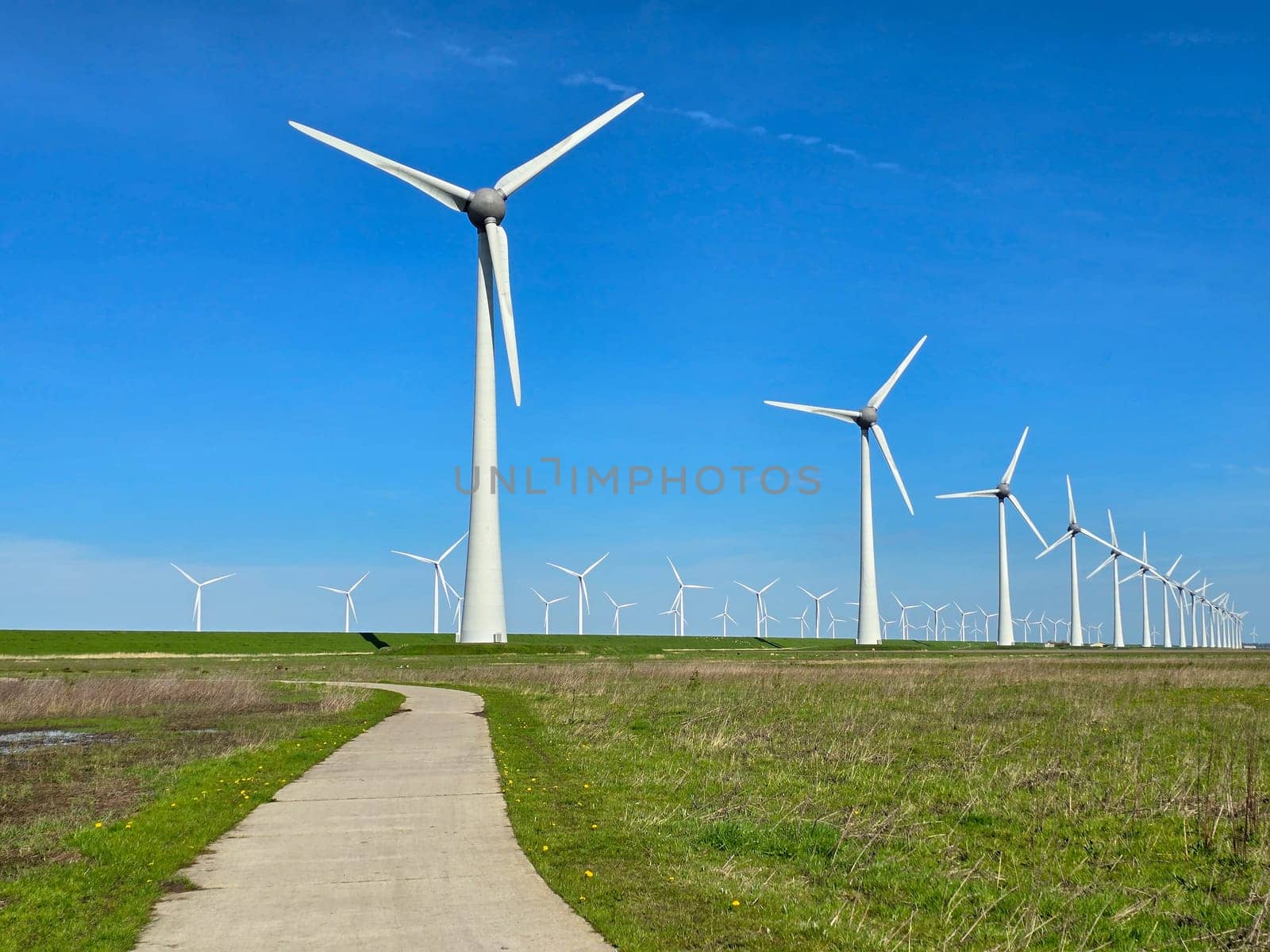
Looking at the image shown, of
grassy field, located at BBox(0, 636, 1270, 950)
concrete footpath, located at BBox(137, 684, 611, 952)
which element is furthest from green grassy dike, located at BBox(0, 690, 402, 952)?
grassy field, located at BBox(0, 636, 1270, 950)

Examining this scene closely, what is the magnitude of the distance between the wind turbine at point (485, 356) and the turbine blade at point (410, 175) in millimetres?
60

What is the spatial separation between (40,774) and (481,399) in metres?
61.9

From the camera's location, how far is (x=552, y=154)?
79250 mm

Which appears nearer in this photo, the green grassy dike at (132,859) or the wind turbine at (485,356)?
the green grassy dike at (132,859)

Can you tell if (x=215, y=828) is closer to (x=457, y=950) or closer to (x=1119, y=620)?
(x=457, y=950)

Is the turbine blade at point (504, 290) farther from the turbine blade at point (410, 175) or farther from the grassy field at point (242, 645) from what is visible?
the grassy field at point (242, 645)

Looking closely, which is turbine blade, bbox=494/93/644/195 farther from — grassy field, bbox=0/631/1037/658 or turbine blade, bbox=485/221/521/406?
grassy field, bbox=0/631/1037/658

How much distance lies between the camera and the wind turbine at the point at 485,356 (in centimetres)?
7950

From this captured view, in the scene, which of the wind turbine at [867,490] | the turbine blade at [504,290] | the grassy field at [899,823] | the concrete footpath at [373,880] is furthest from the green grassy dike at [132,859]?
the wind turbine at [867,490]

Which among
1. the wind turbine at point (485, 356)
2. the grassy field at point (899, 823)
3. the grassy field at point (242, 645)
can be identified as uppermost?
the wind turbine at point (485, 356)

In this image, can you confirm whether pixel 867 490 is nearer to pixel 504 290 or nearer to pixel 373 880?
pixel 504 290

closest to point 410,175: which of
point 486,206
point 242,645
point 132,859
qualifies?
point 486,206

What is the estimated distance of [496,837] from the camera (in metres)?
13.1

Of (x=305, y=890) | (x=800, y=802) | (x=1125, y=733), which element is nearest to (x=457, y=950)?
(x=305, y=890)
